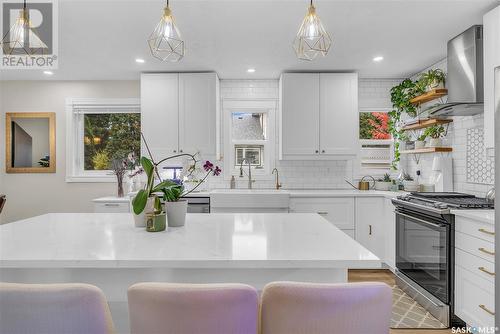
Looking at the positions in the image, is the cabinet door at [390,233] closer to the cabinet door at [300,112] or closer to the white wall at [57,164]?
the cabinet door at [300,112]

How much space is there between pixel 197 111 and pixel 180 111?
0.73ft

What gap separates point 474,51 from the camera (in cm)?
259

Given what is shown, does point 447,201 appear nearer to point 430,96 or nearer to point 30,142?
→ point 430,96

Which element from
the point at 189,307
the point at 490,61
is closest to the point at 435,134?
the point at 490,61

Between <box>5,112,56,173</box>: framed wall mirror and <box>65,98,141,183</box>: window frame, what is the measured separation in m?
0.23

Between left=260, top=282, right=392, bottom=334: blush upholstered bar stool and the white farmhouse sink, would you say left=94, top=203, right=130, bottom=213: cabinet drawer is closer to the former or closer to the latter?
the white farmhouse sink

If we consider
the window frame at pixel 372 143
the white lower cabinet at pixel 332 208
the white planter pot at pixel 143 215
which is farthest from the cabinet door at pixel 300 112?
the white planter pot at pixel 143 215

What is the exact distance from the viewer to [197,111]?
3.93 m

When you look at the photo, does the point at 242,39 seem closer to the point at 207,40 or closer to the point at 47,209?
the point at 207,40

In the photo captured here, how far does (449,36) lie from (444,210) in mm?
1699

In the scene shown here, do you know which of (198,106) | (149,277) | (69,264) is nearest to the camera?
(69,264)

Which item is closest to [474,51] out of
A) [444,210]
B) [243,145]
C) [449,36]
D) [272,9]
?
[449,36]

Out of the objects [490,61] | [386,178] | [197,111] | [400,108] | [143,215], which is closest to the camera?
[143,215]

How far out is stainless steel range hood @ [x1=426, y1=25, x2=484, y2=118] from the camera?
2.58 m
